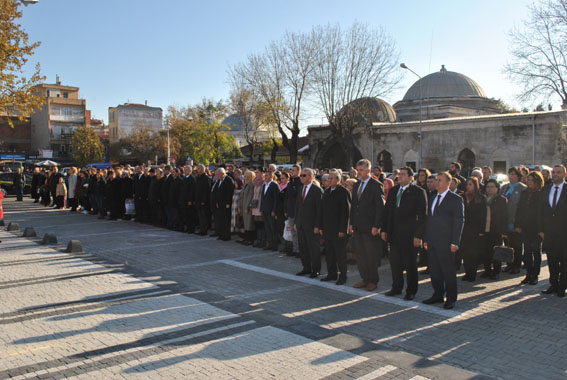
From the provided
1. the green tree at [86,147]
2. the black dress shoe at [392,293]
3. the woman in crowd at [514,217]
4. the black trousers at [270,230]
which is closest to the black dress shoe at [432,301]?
the black dress shoe at [392,293]

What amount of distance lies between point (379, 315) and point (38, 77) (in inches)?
690

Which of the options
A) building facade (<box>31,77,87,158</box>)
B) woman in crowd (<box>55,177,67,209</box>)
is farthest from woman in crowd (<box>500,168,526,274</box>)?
building facade (<box>31,77,87,158</box>)

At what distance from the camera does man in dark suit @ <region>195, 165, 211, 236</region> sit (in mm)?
14039

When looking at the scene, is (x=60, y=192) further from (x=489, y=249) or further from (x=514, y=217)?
(x=514, y=217)

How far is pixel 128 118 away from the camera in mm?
79188

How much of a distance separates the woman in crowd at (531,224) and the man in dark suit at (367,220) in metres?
2.62

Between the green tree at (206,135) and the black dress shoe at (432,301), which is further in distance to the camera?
the green tree at (206,135)

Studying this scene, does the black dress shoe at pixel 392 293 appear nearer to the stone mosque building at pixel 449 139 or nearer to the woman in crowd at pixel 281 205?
the woman in crowd at pixel 281 205

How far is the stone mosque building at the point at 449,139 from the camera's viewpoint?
1166 inches

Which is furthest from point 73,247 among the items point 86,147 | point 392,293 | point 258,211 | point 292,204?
point 86,147

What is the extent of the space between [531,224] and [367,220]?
2.93m

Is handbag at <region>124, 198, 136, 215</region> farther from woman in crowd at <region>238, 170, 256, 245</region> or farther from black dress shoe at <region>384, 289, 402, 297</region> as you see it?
black dress shoe at <region>384, 289, 402, 297</region>

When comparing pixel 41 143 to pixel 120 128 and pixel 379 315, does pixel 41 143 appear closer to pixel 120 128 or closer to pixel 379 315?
pixel 120 128

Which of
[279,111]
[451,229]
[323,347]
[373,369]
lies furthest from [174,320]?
[279,111]
